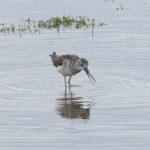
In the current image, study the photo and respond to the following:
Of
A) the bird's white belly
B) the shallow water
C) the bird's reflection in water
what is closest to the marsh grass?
the shallow water

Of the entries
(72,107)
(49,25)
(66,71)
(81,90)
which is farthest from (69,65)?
(49,25)

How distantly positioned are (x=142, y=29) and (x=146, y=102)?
28.3ft

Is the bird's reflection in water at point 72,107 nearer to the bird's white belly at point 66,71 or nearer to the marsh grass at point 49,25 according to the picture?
the bird's white belly at point 66,71

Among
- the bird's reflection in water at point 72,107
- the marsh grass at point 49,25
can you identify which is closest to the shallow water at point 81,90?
the bird's reflection in water at point 72,107

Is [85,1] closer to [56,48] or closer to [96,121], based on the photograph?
[56,48]

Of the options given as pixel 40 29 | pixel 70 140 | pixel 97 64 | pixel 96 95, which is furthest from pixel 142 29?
pixel 70 140

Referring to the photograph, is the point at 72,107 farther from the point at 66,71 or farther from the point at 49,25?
the point at 49,25

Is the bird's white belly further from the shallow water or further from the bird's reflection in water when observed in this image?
the bird's reflection in water

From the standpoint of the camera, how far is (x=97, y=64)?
20.3 metres

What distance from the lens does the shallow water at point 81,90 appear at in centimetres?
1367

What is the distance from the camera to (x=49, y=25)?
25.6m

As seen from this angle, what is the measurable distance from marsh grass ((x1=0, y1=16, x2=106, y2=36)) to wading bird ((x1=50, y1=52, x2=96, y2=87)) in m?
5.73

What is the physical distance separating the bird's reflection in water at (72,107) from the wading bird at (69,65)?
130 cm

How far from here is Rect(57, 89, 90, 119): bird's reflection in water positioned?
15.7 meters
